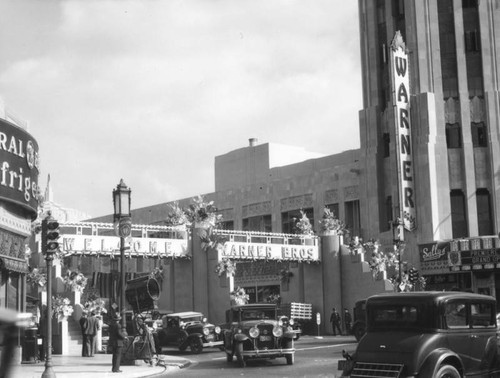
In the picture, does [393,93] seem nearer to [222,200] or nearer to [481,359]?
[222,200]

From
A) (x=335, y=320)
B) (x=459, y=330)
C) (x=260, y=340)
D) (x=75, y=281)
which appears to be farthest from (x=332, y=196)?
(x=459, y=330)

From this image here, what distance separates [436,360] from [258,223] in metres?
54.8

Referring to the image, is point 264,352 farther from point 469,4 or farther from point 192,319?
point 469,4

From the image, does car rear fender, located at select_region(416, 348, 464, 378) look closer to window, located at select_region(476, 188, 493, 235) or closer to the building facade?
the building facade

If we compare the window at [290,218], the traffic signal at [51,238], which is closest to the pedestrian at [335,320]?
the window at [290,218]

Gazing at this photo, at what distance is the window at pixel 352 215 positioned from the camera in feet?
195

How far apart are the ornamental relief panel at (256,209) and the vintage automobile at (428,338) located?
52203mm

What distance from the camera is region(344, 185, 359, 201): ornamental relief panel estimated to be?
59144mm

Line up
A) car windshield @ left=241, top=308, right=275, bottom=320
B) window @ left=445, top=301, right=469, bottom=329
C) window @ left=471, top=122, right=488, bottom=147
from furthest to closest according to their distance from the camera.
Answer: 1. window @ left=471, top=122, right=488, bottom=147
2. car windshield @ left=241, top=308, right=275, bottom=320
3. window @ left=445, top=301, right=469, bottom=329

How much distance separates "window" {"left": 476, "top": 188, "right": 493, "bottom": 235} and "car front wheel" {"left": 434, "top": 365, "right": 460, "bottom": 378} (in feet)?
132

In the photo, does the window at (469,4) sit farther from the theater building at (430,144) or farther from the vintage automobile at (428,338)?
the vintage automobile at (428,338)

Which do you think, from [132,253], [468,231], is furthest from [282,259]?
[468,231]

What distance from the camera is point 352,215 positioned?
5994 cm

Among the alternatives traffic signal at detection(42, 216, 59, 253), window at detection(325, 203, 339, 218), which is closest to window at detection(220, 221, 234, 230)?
window at detection(325, 203, 339, 218)
